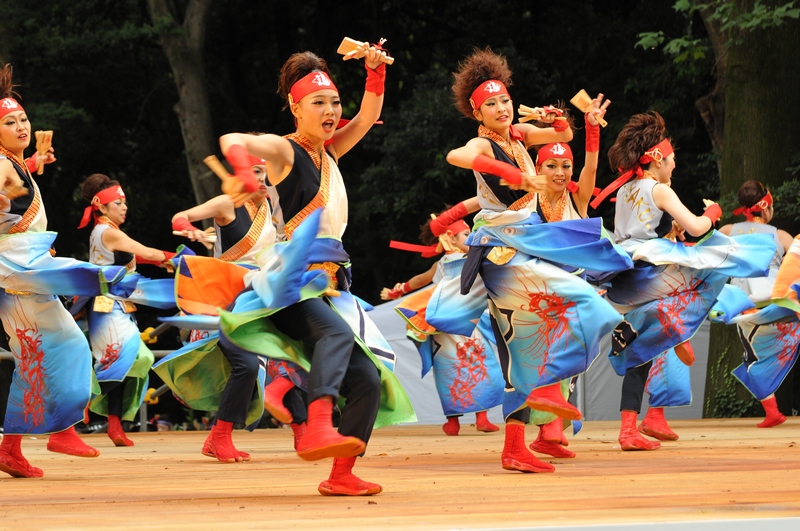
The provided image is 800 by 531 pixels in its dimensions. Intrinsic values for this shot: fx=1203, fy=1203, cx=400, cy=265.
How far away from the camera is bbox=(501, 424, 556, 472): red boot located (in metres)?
5.14

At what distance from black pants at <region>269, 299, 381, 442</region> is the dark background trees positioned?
6758 mm

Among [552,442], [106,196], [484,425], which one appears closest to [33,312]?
[552,442]

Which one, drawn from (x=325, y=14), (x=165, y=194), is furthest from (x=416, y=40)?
(x=165, y=194)

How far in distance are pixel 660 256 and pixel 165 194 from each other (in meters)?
10.4

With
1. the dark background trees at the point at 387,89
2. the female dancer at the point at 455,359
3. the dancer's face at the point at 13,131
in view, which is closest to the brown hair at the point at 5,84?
the dancer's face at the point at 13,131

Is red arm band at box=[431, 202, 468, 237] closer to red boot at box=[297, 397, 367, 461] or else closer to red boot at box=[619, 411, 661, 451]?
red boot at box=[619, 411, 661, 451]

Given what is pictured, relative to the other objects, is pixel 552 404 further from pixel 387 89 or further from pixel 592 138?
pixel 387 89

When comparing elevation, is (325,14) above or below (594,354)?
above

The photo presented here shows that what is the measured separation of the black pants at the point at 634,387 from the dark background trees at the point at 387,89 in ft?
13.7

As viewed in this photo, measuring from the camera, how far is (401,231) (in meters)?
14.6

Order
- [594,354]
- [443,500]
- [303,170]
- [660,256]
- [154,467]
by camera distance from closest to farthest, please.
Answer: [443,500] < [303,170] < [594,354] < [154,467] < [660,256]

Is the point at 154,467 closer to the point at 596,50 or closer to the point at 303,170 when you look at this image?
the point at 303,170

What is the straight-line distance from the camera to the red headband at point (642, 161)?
675 centimetres

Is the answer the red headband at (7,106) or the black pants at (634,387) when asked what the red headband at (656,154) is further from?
the red headband at (7,106)
